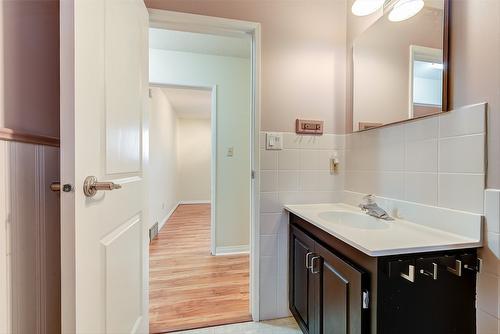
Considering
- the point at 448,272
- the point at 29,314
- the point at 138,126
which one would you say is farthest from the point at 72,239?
the point at 448,272

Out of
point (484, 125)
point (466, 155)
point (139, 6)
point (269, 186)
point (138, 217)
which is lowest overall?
point (138, 217)

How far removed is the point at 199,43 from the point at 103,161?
6.82ft

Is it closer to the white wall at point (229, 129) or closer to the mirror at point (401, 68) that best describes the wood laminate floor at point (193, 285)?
the white wall at point (229, 129)

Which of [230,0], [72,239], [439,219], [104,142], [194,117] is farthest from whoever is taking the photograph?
[194,117]

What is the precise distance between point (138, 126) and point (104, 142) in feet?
1.35

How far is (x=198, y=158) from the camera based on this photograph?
6.33 m

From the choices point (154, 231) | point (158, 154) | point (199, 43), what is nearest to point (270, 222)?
point (199, 43)

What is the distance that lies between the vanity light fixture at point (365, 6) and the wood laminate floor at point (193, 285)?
2.12 m

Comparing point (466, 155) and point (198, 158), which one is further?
point (198, 158)

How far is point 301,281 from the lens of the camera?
1443 millimetres

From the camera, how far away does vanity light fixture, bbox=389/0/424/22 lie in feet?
3.91

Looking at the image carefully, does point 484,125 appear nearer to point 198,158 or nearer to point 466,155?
point 466,155

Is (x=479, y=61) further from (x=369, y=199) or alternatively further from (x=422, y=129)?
(x=369, y=199)

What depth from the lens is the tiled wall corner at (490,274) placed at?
0.86m
